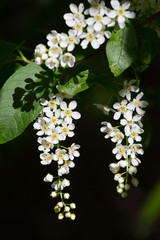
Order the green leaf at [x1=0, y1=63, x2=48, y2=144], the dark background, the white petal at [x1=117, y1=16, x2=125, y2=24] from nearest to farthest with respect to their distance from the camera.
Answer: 1. the white petal at [x1=117, y1=16, x2=125, y2=24]
2. the green leaf at [x1=0, y1=63, x2=48, y2=144]
3. the dark background

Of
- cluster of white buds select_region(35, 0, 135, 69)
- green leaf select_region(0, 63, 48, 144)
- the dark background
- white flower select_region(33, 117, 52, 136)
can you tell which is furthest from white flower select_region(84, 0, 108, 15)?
the dark background

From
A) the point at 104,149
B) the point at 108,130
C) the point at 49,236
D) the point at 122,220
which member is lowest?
the point at 122,220

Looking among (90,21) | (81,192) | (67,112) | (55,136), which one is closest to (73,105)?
(67,112)

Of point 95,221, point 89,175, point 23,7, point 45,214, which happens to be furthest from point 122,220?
point 23,7

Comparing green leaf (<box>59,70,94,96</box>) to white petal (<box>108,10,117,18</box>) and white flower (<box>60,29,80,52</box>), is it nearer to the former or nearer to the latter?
white flower (<box>60,29,80,52</box>)

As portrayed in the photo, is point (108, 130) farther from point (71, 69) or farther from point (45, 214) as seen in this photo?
point (45, 214)

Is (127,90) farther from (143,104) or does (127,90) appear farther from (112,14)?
(112,14)
